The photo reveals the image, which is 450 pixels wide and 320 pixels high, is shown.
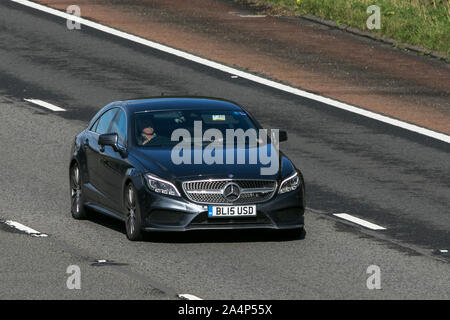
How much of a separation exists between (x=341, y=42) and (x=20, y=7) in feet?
26.8

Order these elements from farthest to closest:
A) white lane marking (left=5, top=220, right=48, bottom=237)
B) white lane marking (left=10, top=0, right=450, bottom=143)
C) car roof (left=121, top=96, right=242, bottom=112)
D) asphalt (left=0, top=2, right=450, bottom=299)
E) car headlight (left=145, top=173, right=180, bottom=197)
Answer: white lane marking (left=10, top=0, right=450, bottom=143)
car roof (left=121, top=96, right=242, bottom=112)
white lane marking (left=5, top=220, right=48, bottom=237)
car headlight (left=145, top=173, right=180, bottom=197)
asphalt (left=0, top=2, right=450, bottom=299)

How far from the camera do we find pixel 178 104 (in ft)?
62.1

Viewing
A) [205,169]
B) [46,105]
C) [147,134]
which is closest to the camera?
[205,169]

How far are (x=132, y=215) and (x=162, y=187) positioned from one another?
22.9 inches

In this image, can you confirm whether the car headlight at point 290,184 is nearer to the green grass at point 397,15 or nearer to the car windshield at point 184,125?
the car windshield at point 184,125

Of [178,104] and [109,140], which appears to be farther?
[178,104]

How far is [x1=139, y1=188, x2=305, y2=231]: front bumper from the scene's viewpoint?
17.0 metres

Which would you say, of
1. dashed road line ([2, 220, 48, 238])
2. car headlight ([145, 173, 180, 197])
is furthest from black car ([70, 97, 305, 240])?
dashed road line ([2, 220, 48, 238])

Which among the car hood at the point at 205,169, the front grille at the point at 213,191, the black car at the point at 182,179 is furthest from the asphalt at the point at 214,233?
the car hood at the point at 205,169

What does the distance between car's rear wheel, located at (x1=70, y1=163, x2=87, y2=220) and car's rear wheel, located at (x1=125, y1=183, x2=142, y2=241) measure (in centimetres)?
160

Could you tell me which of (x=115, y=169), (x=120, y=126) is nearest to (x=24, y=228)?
(x=115, y=169)

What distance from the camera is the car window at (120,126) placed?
18.5 metres

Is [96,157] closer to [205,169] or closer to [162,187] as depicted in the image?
[162,187]

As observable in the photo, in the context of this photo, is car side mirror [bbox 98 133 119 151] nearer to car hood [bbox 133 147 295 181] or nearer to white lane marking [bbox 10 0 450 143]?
car hood [bbox 133 147 295 181]
